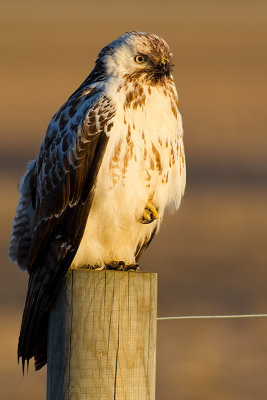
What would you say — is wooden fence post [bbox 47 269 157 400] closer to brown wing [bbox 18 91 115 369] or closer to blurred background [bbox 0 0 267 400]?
brown wing [bbox 18 91 115 369]

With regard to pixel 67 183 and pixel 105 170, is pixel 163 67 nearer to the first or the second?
pixel 105 170

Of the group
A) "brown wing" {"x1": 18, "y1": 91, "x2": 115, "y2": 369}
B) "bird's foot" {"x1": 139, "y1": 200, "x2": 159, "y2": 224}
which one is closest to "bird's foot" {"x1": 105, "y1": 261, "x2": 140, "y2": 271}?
"bird's foot" {"x1": 139, "y1": 200, "x2": 159, "y2": 224}

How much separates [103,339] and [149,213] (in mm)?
1440

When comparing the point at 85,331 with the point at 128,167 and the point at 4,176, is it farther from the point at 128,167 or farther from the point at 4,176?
the point at 4,176

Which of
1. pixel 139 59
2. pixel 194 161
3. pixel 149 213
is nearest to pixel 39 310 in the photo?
pixel 149 213

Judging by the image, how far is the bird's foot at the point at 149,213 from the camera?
16.1ft

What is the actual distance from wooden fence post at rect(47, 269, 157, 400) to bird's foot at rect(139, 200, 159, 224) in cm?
124

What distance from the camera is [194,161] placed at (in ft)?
48.5

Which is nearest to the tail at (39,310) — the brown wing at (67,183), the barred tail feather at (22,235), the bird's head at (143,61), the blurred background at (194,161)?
the brown wing at (67,183)

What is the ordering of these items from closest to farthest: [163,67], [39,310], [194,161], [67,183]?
[39,310] < [67,183] < [163,67] < [194,161]

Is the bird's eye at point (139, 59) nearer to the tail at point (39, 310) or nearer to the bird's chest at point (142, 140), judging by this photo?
the bird's chest at point (142, 140)

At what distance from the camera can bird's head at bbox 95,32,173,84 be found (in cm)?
488

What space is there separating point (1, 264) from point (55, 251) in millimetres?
6326

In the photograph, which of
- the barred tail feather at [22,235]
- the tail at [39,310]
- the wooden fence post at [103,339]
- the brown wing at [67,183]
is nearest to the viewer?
the wooden fence post at [103,339]
